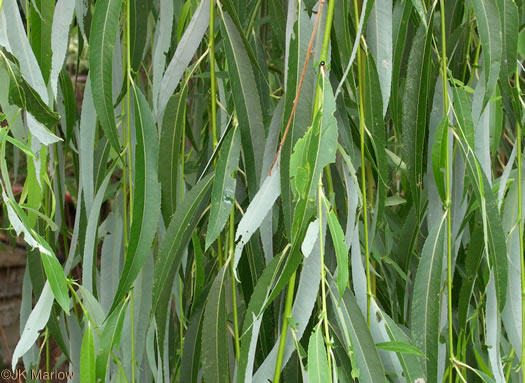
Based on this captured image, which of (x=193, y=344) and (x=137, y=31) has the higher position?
(x=137, y=31)

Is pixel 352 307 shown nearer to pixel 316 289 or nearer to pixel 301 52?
pixel 316 289

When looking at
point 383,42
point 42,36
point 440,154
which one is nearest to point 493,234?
point 440,154

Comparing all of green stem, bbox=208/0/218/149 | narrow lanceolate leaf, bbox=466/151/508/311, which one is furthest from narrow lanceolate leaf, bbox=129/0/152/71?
narrow lanceolate leaf, bbox=466/151/508/311

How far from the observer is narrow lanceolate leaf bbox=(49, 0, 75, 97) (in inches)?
22.0

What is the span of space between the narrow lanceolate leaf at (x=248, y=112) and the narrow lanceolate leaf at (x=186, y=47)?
0.02 m

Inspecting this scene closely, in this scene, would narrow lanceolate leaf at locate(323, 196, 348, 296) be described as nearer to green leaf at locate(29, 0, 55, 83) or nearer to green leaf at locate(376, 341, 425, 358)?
green leaf at locate(376, 341, 425, 358)

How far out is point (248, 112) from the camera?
23.4 inches

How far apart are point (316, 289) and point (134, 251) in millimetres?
138

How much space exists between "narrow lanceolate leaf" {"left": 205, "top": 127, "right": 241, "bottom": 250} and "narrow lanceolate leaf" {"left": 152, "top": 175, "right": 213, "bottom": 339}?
3cm

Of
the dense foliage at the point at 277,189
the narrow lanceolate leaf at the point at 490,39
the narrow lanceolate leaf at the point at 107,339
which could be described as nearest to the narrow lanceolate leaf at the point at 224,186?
the dense foliage at the point at 277,189

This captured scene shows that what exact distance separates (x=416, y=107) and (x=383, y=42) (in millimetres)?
80

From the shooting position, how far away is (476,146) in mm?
687

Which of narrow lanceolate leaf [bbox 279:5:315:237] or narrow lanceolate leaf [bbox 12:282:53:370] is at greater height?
narrow lanceolate leaf [bbox 279:5:315:237]

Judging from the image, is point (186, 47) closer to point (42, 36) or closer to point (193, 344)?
point (42, 36)
